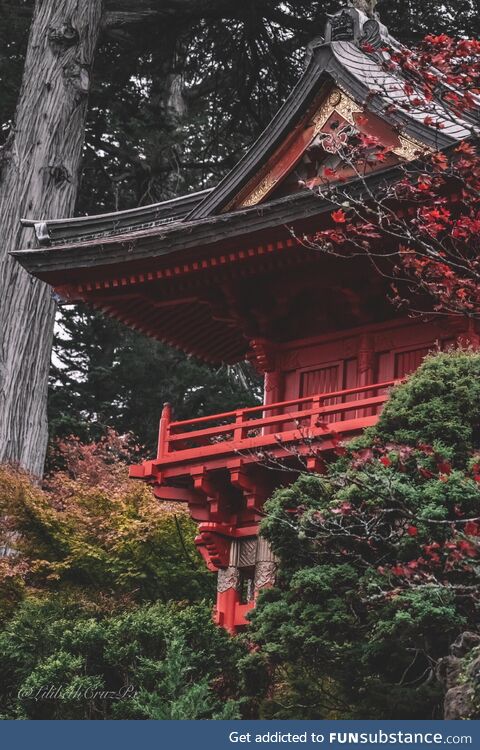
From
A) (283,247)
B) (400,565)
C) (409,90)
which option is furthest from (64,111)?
(400,565)

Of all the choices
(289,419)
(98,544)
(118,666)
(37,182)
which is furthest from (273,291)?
(37,182)

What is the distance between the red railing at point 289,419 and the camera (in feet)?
60.1

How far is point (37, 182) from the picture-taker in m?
28.7

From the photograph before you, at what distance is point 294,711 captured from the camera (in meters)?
15.4

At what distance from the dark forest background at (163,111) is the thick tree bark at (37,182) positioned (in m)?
1.26

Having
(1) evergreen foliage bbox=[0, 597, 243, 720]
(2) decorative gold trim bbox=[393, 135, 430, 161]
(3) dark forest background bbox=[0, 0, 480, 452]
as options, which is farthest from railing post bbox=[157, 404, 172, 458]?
→ (3) dark forest background bbox=[0, 0, 480, 452]

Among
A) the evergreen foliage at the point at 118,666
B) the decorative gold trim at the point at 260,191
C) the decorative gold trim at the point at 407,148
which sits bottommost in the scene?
the evergreen foliage at the point at 118,666

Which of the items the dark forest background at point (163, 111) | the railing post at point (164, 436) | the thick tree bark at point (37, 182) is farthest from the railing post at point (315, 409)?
the dark forest background at point (163, 111)

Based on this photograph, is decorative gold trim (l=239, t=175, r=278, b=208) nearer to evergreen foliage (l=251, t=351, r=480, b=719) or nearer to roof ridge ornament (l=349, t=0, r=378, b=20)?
roof ridge ornament (l=349, t=0, r=378, b=20)

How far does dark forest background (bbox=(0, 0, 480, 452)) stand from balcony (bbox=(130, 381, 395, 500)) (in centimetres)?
1184

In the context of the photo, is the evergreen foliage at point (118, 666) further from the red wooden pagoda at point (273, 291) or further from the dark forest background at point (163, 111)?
the dark forest background at point (163, 111)

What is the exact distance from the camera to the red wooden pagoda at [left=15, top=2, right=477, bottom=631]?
748 inches

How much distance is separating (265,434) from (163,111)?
52.6 ft

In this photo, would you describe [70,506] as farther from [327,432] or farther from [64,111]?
[64,111]
